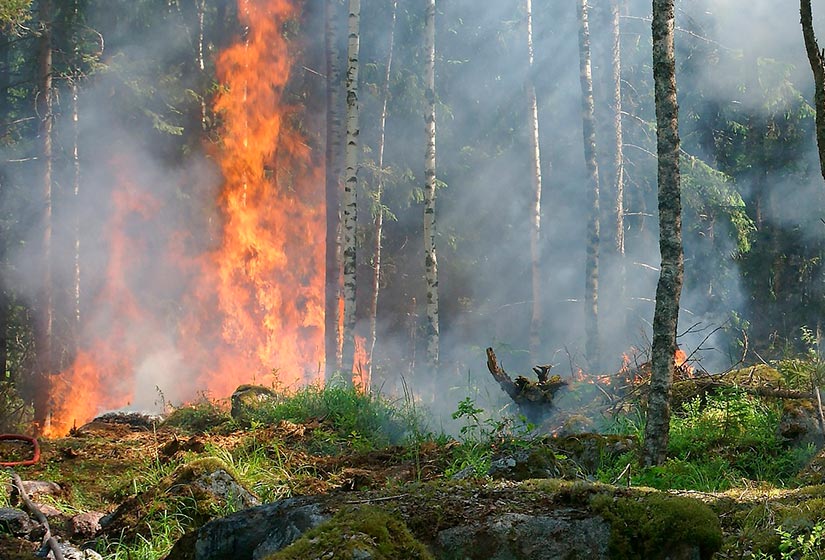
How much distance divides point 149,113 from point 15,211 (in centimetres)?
386

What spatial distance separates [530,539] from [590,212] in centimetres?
1461

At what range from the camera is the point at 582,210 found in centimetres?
A: 2570

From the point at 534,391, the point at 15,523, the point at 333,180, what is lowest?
the point at 534,391

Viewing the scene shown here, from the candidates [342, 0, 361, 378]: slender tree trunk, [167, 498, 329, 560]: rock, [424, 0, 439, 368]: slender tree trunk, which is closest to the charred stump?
[342, 0, 361, 378]: slender tree trunk

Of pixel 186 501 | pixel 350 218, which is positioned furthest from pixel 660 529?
pixel 350 218

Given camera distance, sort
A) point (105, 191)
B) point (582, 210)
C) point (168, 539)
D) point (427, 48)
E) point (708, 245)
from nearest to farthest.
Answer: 1. point (168, 539)
2. point (427, 48)
3. point (105, 191)
4. point (708, 245)
5. point (582, 210)

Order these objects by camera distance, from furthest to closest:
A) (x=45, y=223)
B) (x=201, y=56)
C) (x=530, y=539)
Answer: (x=201, y=56)
(x=45, y=223)
(x=530, y=539)

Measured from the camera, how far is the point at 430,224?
16828 mm

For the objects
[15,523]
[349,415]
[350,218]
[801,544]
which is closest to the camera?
[801,544]

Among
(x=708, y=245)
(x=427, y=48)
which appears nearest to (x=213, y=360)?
(x=427, y=48)

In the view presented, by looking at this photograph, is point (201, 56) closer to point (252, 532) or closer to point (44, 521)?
point (44, 521)

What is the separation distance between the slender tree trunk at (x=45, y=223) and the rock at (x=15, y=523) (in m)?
11.6

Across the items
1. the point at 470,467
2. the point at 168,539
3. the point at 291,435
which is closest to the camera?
the point at 168,539

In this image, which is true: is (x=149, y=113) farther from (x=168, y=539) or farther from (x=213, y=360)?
(x=168, y=539)
